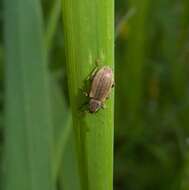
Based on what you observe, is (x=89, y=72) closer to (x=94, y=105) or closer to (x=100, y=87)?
(x=94, y=105)

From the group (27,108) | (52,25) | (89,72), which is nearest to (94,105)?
(89,72)

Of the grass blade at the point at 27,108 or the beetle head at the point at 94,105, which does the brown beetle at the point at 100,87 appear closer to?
the beetle head at the point at 94,105

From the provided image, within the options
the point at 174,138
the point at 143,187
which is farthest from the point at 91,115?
the point at 174,138

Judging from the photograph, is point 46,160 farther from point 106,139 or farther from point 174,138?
point 174,138

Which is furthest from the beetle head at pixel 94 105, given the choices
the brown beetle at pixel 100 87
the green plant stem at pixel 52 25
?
the green plant stem at pixel 52 25

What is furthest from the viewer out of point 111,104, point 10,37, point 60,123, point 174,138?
point 174,138

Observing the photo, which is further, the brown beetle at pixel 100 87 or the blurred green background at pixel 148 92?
the blurred green background at pixel 148 92
